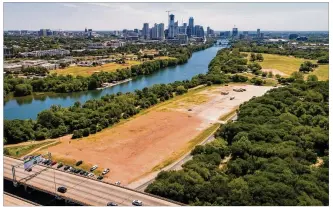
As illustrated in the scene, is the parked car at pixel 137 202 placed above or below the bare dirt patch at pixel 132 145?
below

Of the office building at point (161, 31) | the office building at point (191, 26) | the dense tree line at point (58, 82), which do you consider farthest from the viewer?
the office building at point (191, 26)

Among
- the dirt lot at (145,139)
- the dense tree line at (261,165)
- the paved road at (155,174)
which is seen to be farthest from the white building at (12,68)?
the dense tree line at (261,165)

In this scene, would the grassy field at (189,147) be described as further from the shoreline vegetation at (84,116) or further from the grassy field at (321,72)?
the grassy field at (321,72)

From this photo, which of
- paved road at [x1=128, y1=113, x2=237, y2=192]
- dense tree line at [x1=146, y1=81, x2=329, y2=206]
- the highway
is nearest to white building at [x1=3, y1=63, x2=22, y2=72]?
the highway

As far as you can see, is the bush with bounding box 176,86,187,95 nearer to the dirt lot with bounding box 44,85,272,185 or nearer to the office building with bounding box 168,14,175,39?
the dirt lot with bounding box 44,85,272,185

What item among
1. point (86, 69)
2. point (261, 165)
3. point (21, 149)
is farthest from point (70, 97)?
point (261, 165)
